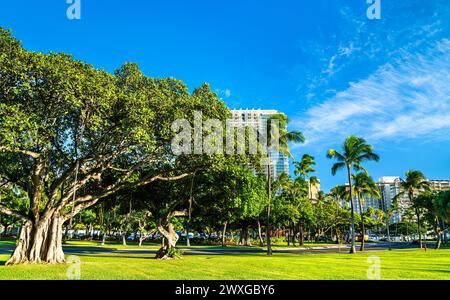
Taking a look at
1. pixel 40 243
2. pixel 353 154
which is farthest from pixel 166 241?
pixel 353 154

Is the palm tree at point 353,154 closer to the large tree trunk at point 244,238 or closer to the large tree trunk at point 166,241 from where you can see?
the large tree trunk at point 166,241

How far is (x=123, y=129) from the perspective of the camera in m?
19.3

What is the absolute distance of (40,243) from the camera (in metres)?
21.1

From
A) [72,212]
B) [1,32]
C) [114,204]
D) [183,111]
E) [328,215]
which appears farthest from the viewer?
[328,215]

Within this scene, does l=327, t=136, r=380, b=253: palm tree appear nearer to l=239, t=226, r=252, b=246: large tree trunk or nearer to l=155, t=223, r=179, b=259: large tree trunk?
l=155, t=223, r=179, b=259: large tree trunk

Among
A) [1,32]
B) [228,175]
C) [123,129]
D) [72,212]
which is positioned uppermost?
[1,32]

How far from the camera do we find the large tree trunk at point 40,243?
2026cm

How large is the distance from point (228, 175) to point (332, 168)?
18133 millimetres

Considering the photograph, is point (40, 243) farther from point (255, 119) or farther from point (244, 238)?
point (244, 238)

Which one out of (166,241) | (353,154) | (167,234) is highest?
(353,154)

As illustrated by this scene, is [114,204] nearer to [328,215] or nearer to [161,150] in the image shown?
[161,150]

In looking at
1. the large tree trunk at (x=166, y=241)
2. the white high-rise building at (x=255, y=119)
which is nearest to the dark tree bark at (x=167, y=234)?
the large tree trunk at (x=166, y=241)
